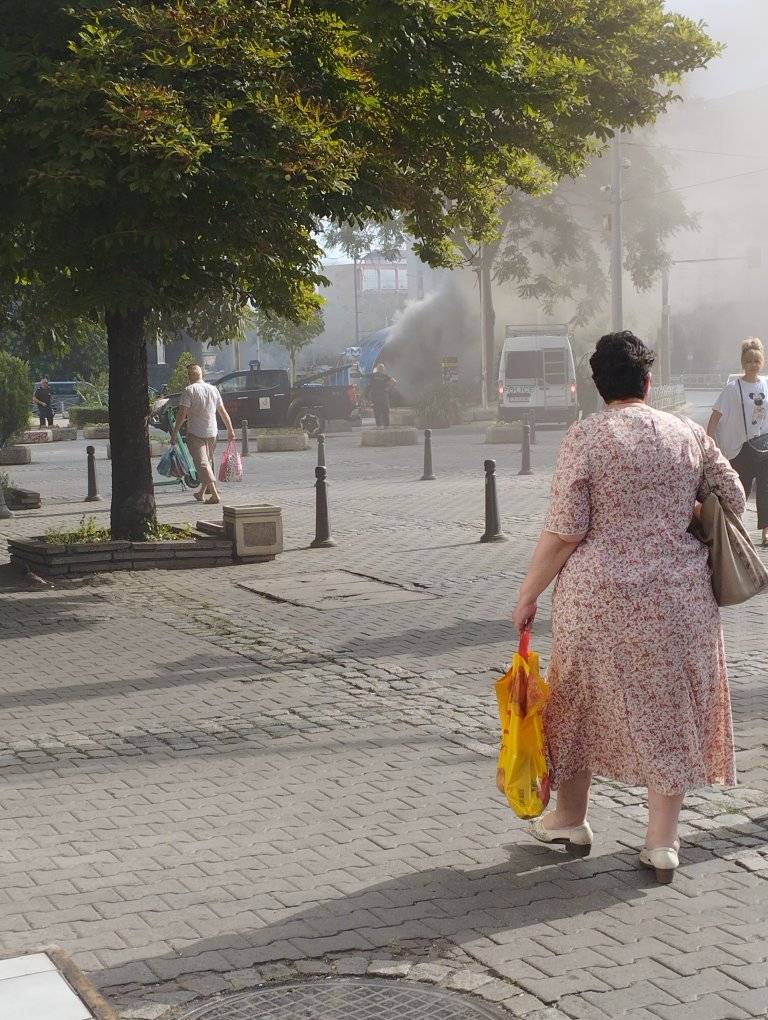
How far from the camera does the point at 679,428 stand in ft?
16.2

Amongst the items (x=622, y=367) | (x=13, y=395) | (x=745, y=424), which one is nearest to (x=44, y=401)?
(x=13, y=395)

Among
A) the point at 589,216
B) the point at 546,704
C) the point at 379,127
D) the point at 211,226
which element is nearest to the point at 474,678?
the point at 546,704

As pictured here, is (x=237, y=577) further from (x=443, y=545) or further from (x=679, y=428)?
(x=679, y=428)

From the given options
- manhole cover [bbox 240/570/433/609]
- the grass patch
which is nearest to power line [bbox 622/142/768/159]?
the grass patch

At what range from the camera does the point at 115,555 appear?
12875 mm

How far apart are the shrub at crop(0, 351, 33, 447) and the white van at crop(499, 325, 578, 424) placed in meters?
14.3

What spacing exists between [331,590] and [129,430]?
2.92 metres

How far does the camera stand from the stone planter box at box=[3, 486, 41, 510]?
20.2 m

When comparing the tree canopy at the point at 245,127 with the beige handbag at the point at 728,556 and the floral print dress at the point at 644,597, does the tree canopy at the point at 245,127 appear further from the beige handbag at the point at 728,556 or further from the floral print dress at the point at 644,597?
the beige handbag at the point at 728,556

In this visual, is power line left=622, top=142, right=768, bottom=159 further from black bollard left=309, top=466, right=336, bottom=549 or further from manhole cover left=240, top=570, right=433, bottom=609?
manhole cover left=240, top=570, right=433, bottom=609

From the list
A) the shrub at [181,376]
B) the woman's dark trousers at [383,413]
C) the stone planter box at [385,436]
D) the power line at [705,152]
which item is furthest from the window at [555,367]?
the power line at [705,152]

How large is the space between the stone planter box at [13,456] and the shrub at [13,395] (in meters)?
0.26

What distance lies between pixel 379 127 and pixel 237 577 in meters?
3.99

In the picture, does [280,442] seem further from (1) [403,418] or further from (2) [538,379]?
(1) [403,418]
